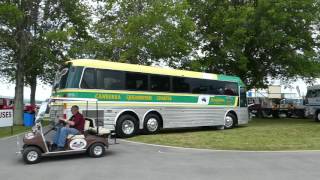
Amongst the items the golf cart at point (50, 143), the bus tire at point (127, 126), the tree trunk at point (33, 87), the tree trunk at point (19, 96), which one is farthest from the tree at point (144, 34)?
the golf cart at point (50, 143)

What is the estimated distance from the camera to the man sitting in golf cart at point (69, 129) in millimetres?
12953

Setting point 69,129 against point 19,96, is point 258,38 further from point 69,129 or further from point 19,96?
point 69,129

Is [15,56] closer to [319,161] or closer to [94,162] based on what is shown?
[94,162]

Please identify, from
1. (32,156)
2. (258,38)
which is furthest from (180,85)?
(258,38)

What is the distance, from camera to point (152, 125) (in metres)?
20.9

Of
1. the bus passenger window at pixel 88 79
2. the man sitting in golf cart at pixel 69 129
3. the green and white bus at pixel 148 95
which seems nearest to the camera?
the man sitting in golf cart at pixel 69 129

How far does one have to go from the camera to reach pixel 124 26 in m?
29.3

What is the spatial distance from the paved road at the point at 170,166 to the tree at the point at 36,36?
15.7 metres

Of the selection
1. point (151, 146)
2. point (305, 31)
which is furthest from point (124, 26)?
point (151, 146)

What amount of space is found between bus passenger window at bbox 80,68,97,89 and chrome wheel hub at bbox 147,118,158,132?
11.2 ft

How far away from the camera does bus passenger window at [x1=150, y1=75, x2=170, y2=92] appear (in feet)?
68.4

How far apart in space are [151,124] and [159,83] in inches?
72.9

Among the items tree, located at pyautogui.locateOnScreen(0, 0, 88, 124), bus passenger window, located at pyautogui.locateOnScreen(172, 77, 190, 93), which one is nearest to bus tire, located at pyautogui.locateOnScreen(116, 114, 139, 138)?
bus passenger window, located at pyautogui.locateOnScreen(172, 77, 190, 93)

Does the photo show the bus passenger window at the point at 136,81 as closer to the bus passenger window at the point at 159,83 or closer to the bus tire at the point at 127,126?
the bus passenger window at the point at 159,83
